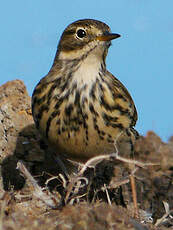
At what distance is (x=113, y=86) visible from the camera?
7.02 m

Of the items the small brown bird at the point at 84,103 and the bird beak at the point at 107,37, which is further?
the small brown bird at the point at 84,103

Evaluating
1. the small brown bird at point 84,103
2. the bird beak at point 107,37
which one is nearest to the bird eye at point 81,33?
the small brown bird at point 84,103

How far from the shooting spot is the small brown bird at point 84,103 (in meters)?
6.55

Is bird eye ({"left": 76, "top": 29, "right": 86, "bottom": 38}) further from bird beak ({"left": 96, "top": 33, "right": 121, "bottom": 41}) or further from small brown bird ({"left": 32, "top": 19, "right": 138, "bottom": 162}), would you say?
bird beak ({"left": 96, "top": 33, "right": 121, "bottom": 41})

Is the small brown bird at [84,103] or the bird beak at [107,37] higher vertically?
the bird beak at [107,37]

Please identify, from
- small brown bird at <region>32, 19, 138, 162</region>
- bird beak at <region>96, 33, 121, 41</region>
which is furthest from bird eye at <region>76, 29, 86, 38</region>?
bird beak at <region>96, 33, 121, 41</region>

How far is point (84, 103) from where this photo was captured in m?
6.71

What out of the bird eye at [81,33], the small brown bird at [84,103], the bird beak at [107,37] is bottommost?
the small brown bird at [84,103]

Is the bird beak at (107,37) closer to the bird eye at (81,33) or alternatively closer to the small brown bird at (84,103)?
the small brown bird at (84,103)

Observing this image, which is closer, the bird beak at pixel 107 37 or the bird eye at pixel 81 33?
the bird beak at pixel 107 37

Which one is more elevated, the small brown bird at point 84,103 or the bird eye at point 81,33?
the bird eye at point 81,33

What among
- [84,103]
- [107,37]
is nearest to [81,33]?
[107,37]

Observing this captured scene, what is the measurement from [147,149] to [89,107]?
4.95ft

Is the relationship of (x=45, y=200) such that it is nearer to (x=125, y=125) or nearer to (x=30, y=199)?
(x=125, y=125)
